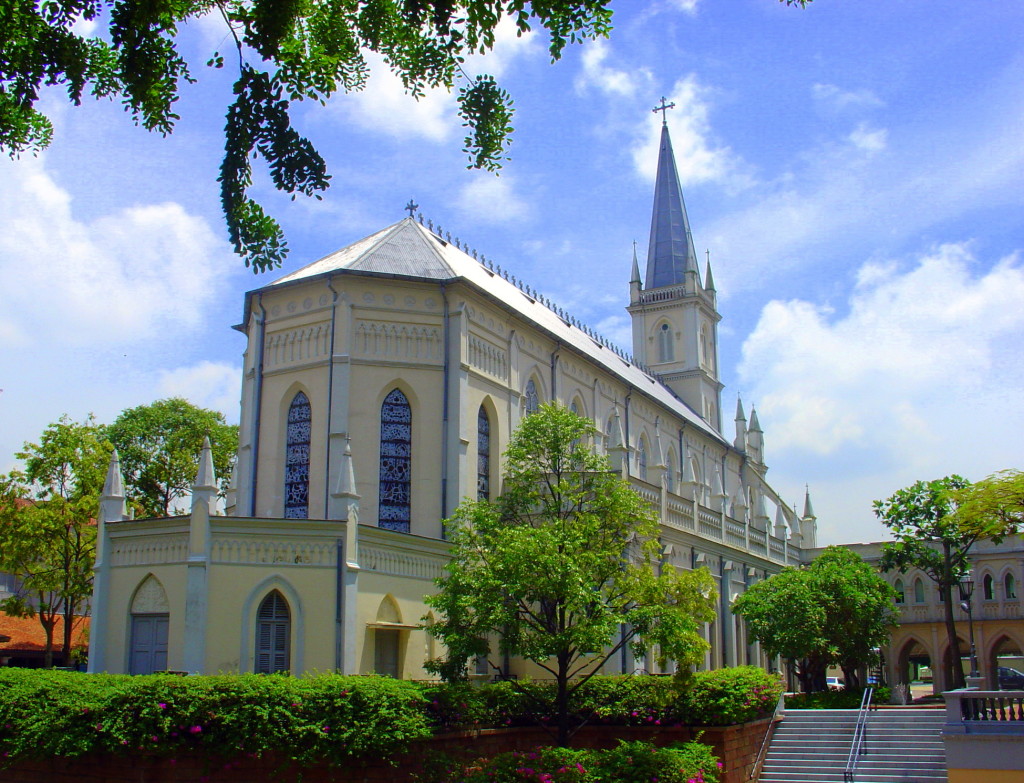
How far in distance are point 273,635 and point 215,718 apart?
5825mm

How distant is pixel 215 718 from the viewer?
1728 cm

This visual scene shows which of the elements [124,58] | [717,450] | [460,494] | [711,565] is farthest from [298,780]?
[717,450]

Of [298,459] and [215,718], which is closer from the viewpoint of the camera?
[215,718]

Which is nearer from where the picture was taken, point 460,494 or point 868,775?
point 868,775

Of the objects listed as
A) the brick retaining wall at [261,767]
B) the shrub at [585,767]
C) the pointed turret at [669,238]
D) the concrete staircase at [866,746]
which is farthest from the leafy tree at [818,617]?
the pointed turret at [669,238]

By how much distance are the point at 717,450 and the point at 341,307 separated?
105 ft

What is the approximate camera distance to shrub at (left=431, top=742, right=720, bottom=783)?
18469 mm

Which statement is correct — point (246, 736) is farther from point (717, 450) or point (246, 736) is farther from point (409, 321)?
point (717, 450)

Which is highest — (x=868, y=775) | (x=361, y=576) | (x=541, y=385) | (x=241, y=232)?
(x=541, y=385)

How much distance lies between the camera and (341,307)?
29.3 meters

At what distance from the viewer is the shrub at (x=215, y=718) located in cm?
1725

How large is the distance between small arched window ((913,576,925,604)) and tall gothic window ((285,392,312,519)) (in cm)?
4398

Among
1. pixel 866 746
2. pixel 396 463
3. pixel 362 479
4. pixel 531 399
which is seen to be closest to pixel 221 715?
pixel 362 479

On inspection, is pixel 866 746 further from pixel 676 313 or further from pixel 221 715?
pixel 676 313
